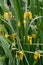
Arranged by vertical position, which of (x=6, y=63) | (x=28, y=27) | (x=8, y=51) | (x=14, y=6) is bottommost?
(x=6, y=63)

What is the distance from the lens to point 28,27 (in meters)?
1.71

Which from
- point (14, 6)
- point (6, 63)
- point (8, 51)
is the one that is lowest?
point (6, 63)

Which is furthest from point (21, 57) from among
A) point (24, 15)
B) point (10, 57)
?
point (24, 15)

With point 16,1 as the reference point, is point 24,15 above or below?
below

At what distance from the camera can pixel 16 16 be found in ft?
5.78

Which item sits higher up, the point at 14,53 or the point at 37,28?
the point at 37,28

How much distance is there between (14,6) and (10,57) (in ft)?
1.25

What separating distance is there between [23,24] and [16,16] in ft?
0.26

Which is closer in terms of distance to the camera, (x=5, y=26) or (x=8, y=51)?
(x=8, y=51)

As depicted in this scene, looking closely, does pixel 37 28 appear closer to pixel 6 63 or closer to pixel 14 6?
pixel 14 6

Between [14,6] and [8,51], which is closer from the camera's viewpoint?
[8,51]

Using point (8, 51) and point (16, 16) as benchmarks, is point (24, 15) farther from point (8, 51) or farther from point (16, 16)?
point (8, 51)

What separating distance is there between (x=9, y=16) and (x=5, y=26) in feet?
0.29

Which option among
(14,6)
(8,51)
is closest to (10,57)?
(8,51)
